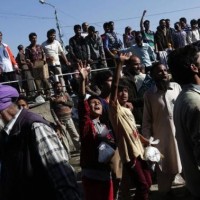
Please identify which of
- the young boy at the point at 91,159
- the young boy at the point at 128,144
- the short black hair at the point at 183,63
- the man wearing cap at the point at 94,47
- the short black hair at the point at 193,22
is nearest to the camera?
the short black hair at the point at 183,63

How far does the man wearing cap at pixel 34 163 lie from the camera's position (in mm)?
2236

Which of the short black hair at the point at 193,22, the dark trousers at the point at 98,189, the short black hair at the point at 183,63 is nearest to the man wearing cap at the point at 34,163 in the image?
the short black hair at the point at 183,63

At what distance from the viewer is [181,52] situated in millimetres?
2672

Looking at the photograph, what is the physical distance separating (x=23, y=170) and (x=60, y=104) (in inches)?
256

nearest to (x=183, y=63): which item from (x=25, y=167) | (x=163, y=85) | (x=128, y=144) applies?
(x=25, y=167)

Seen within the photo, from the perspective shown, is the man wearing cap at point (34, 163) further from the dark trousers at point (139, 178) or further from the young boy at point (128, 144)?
the dark trousers at point (139, 178)

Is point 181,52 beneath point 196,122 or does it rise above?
above

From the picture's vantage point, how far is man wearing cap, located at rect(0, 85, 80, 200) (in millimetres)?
2236

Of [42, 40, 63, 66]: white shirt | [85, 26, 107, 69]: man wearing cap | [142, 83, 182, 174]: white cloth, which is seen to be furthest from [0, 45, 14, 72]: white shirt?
[142, 83, 182, 174]: white cloth

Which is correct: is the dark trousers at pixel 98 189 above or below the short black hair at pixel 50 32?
below

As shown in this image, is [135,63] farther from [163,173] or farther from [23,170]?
[23,170]

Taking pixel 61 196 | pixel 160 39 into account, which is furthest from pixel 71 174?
pixel 160 39

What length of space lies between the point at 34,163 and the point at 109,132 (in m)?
2.12

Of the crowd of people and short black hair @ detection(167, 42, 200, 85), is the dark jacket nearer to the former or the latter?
the crowd of people
